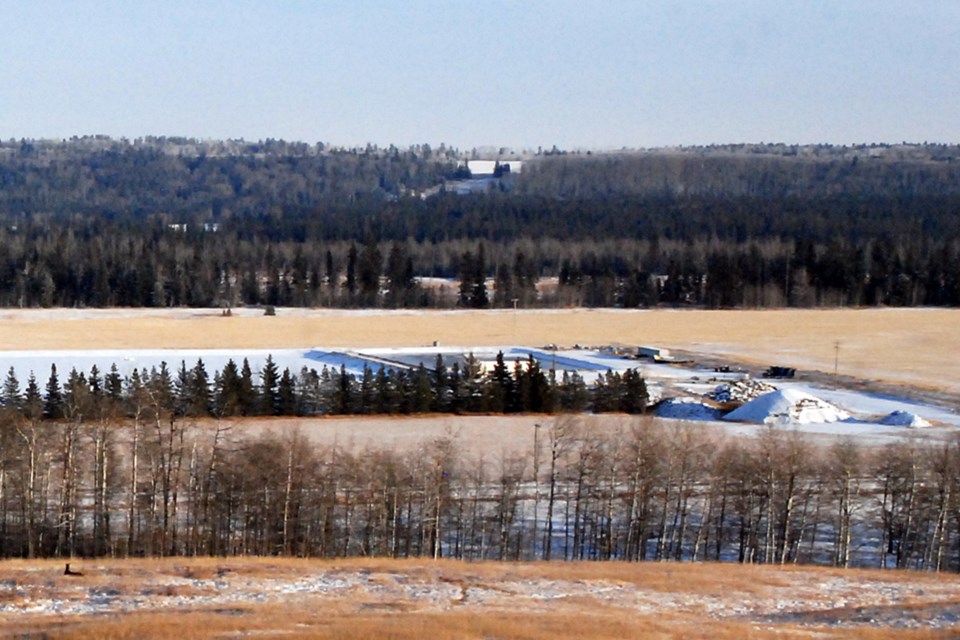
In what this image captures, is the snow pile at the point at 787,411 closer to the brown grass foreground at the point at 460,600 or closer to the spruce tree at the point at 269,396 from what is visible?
the spruce tree at the point at 269,396

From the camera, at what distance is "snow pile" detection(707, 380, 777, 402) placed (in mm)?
55969

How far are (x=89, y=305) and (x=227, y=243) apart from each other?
25.3 m

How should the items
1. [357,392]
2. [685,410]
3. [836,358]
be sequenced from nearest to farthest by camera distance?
[357,392], [685,410], [836,358]

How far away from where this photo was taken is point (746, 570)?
28.9 meters

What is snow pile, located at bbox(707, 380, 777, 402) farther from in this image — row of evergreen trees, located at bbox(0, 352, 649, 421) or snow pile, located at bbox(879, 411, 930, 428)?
snow pile, located at bbox(879, 411, 930, 428)

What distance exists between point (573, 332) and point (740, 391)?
28271 millimetres

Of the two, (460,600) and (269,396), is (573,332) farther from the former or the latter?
(460,600)

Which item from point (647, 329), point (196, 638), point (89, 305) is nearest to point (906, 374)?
point (647, 329)

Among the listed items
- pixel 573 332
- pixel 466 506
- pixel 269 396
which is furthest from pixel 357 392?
pixel 573 332

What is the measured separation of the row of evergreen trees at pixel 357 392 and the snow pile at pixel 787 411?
4.48 metres

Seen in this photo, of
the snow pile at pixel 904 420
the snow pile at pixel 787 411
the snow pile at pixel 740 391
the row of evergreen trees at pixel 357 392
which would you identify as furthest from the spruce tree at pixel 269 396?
the snow pile at pixel 904 420

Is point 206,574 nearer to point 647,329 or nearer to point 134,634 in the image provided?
point 134,634

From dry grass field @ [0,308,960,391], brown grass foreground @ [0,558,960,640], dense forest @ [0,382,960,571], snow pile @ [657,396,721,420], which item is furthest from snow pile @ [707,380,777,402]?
brown grass foreground @ [0,558,960,640]

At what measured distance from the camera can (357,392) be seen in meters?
52.8
